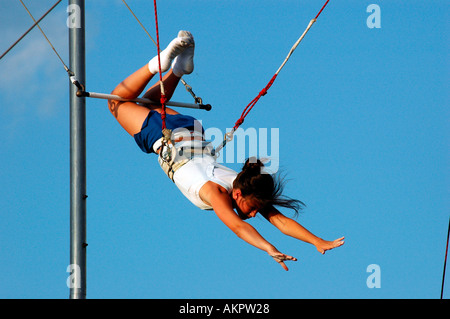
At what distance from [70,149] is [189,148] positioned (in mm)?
1009

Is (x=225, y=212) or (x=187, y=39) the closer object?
(x=225, y=212)

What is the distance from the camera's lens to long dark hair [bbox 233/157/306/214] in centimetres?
815

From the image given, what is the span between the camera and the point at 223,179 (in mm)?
8266

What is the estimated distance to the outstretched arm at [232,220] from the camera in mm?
7336

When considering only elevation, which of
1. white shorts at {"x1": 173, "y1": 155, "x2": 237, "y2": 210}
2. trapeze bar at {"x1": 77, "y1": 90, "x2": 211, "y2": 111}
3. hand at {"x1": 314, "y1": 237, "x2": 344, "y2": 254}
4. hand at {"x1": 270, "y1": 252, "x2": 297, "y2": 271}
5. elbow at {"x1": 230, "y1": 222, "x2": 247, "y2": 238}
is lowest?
hand at {"x1": 270, "y1": 252, "x2": 297, "y2": 271}

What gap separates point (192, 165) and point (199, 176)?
0.52ft

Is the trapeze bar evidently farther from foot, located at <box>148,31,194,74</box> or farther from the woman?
foot, located at <box>148,31,194,74</box>

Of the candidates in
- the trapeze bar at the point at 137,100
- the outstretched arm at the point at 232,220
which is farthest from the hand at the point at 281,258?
the trapeze bar at the point at 137,100

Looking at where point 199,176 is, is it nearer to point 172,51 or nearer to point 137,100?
point 137,100

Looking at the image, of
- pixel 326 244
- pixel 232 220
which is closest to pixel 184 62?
pixel 232 220

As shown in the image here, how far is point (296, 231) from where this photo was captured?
8086 mm

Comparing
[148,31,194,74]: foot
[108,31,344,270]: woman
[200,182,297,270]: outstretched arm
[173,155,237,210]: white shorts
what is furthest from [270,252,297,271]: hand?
[148,31,194,74]: foot
